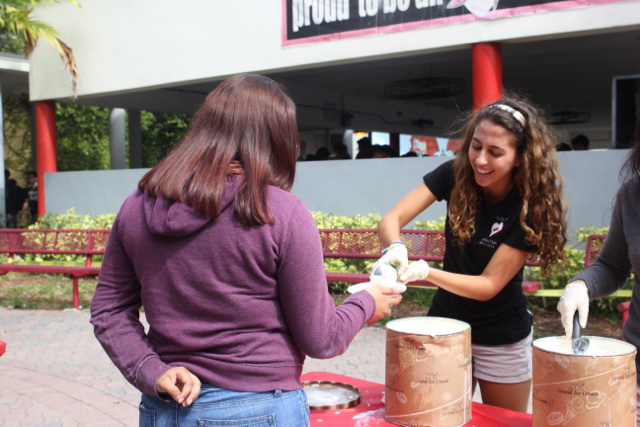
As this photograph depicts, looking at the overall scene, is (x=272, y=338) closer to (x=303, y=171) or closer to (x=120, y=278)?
(x=120, y=278)

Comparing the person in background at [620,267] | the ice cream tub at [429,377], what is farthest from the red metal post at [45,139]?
the person in background at [620,267]

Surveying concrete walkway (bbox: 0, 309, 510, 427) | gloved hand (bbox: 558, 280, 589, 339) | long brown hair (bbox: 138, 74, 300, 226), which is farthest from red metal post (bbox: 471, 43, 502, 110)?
long brown hair (bbox: 138, 74, 300, 226)

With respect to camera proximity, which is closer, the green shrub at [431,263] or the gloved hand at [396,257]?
the gloved hand at [396,257]

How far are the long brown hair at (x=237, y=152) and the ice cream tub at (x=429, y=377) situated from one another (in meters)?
0.58

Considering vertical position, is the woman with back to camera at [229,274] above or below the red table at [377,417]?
above

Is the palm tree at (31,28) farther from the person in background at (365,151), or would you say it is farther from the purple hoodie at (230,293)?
Result: the purple hoodie at (230,293)

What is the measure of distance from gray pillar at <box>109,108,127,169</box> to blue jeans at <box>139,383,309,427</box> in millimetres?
12406

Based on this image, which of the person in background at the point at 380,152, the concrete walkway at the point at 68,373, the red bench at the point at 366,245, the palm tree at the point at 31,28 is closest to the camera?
the concrete walkway at the point at 68,373

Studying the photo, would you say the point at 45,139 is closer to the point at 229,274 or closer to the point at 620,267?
the point at 229,274

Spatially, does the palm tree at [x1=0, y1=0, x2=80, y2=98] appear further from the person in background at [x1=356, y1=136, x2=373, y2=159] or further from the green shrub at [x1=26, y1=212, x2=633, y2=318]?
the person in background at [x1=356, y1=136, x2=373, y2=159]

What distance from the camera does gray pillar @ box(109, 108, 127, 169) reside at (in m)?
13.0

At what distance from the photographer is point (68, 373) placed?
14.9ft

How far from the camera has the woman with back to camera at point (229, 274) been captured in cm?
127

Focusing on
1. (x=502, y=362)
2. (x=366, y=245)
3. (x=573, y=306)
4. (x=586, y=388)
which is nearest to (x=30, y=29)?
(x=366, y=245)
